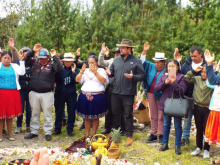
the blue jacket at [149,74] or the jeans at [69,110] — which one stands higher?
the blue jacket at [149,74]

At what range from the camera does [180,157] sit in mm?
4410

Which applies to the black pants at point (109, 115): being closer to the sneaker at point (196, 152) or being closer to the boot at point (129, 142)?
the boot at point (129, 142)

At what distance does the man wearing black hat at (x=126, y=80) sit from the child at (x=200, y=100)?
1035 mm

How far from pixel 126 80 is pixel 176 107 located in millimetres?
1190

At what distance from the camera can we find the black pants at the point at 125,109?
16.8 feet

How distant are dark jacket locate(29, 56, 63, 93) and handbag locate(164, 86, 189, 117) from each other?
7.61ft

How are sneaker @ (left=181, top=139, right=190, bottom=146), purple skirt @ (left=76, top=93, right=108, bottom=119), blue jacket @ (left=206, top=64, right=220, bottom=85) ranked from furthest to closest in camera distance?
purple skirt @ (left=76, top=93, right=108, bottom=119) < sneaker @ (left=181, top=139, right=190, bottom=146) < blue jacket @ (left=206, top=64, right=220, bottom=85)

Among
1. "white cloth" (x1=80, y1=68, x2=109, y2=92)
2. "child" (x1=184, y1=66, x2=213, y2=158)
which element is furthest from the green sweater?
"white cloth" (x1=80, y1=68, x2=109, y2=92)

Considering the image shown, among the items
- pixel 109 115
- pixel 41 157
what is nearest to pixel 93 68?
pixel 109 115

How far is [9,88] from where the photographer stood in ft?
16.7

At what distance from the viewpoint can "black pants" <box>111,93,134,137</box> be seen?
511 cm

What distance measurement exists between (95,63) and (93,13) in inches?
200

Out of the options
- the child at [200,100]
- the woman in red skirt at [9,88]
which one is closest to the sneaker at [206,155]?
the child at [200,100]

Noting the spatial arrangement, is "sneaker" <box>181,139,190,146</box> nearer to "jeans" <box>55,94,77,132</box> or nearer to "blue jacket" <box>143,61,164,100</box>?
"blue jacket" <box>143,61,164,100</box>
